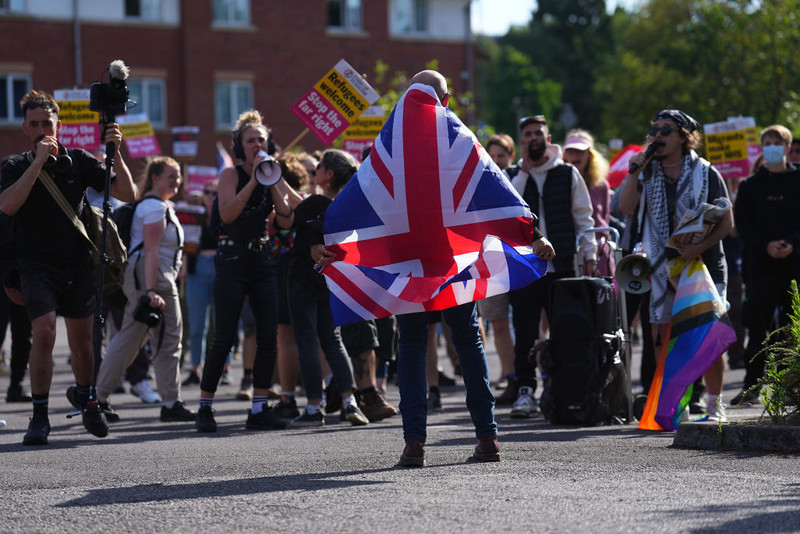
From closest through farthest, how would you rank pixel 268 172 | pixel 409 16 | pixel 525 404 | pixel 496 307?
pixel 268 172 → pixel 525 404 → pixel 496 307 → pixel 409 16

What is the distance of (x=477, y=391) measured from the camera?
690 cm

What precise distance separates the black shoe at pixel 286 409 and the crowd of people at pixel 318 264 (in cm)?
1

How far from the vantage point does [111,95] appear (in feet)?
26.9

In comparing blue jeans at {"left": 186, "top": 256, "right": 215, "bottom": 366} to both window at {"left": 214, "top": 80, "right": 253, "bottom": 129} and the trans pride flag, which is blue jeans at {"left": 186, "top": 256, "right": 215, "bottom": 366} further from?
window at {"left": 214, "top": 80, "right": 253, "bottom": 129}

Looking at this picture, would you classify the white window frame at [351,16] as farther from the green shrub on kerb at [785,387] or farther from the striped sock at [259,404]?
the green shrub on kerb at [785,387]

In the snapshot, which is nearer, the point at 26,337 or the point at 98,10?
the point at 26,337

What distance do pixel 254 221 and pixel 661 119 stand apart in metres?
2.82

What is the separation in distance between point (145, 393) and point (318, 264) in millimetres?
5974

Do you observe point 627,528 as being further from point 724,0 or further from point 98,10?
point 724,0

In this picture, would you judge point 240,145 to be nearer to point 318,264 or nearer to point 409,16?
point 318,264

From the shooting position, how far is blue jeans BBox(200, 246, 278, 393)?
921cm

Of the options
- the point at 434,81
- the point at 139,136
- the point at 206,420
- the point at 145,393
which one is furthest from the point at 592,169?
the point at 139,136

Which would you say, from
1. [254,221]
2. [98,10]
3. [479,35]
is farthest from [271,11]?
[479,35]

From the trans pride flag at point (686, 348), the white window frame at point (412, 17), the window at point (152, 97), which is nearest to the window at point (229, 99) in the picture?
the window at point (152, 97)
